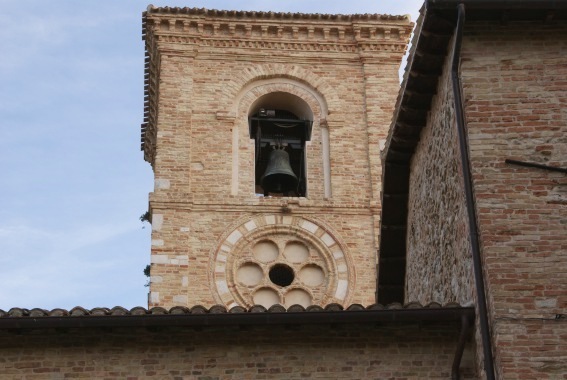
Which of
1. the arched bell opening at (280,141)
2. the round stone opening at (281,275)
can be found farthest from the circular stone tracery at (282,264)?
the arched bell opening at (280,141)

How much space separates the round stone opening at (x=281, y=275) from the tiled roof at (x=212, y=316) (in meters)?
11.3

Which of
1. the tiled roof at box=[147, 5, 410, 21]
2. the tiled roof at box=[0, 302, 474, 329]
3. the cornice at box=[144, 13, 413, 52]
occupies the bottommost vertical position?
the tiled roof at box=[0, 302, 474, 329]

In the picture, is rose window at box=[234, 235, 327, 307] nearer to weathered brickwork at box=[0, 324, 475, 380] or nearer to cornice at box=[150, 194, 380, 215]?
cornice at box=[150, 194, 380, 215]

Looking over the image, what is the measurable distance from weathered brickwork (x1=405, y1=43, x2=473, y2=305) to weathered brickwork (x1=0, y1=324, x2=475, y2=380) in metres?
→ 0.75

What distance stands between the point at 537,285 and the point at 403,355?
1.34 metres

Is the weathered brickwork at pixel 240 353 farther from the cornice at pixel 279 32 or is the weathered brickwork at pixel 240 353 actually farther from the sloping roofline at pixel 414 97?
the cornice at pixel 279 32

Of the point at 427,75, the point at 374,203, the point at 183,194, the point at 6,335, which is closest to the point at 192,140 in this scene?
the point at 183,194

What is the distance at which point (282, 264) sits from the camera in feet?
69.6

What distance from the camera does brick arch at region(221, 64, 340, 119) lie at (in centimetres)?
2286

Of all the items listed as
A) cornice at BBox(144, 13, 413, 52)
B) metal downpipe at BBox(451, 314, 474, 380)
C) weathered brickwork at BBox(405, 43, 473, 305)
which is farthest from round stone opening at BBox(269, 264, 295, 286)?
metal downpipe at BBox(451, 314, 474, 380)

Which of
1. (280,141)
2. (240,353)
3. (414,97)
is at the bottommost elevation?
(240,353)

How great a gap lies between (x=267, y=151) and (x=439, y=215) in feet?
34.1

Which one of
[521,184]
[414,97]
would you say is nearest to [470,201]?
[521,184]

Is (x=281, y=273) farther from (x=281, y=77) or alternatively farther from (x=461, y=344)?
(x=461, y=344)
